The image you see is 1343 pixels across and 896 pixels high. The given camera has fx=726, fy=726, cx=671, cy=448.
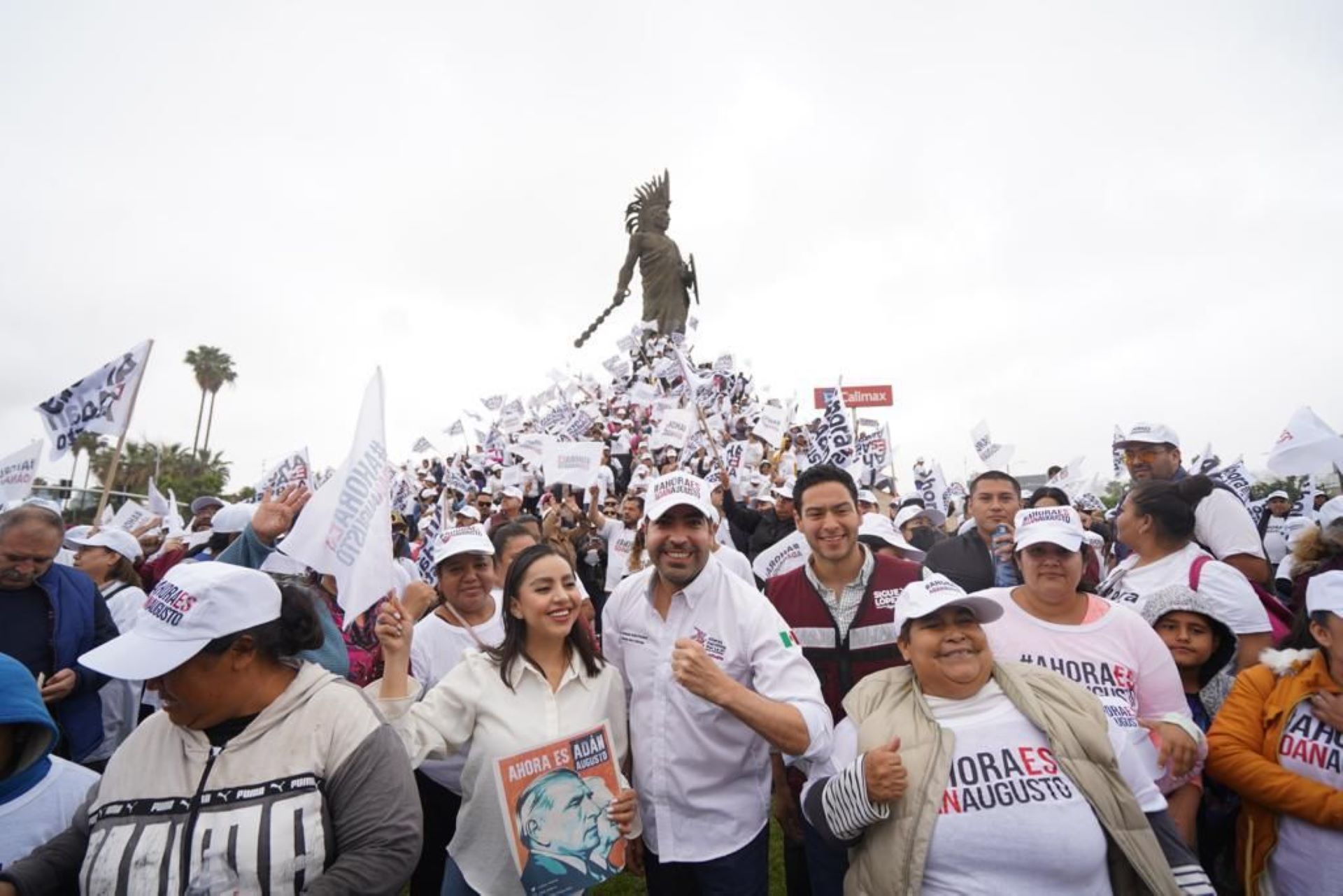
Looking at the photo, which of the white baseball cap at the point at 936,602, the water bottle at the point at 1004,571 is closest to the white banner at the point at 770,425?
the water bottle at the point at 1004,571

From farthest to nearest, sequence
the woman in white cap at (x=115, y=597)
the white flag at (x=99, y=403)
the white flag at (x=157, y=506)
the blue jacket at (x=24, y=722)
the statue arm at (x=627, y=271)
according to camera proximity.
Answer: the statue arm at (x=627, y=271)
the white flag at (x=157, y=506)
the white flag at (x=99, y=403)
the woman in white cap at (x=115, y=597)
the blue jacket at (x=24, y=722)

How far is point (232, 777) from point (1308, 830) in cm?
358

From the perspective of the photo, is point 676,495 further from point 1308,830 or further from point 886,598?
point 1308,830

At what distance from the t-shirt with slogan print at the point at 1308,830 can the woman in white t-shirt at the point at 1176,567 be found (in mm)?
→ 510

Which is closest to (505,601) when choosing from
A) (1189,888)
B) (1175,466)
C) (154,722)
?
(154,722)

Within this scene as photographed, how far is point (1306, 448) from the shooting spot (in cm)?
571

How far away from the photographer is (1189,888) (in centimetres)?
232

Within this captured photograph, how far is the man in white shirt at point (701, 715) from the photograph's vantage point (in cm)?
271

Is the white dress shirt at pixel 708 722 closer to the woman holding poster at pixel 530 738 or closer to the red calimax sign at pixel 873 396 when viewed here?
the woman holding poster at pixel 530 738

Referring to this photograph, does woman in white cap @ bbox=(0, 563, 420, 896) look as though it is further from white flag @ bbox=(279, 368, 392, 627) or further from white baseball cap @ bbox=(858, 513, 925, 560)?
white baseball cap @ bbox=(858, 513, 925, 560)

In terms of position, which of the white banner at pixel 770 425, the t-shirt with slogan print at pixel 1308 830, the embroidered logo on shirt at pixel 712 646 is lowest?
the t-shirt with slogan print at pixel 1308 830

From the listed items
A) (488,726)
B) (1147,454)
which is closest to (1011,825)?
(488,726)

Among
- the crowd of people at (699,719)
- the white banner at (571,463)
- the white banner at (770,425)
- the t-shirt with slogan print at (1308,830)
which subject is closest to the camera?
the crowd of people at (699,719)

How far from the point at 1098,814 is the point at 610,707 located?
1.68 m
